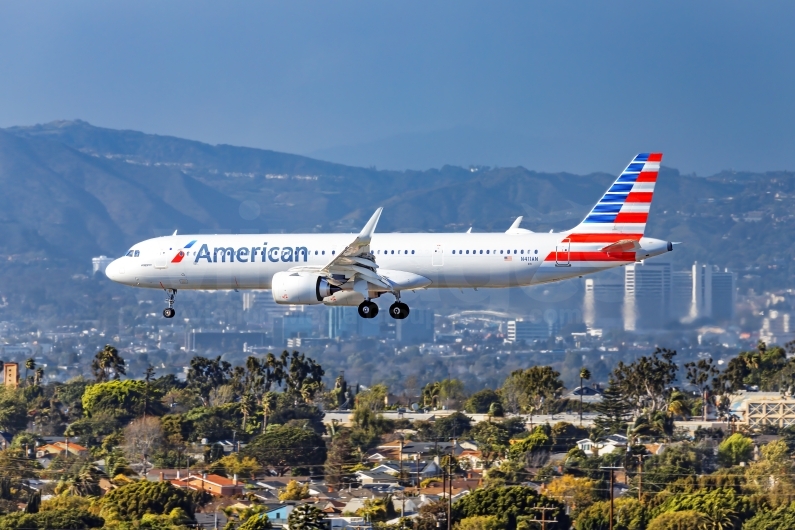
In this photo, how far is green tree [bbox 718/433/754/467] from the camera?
92375 millimetres

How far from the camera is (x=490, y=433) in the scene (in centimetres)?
10325

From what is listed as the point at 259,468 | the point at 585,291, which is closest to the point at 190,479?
the point at 259,468

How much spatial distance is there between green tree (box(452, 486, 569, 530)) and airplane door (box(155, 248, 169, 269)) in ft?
76.5

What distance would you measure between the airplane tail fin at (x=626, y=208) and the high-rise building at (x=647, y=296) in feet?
250

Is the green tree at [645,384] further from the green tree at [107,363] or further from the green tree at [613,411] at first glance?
the green tree at [107,363]

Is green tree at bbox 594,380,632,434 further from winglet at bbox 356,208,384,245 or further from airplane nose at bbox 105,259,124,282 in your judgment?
winglet at bbox 356,208,384,245

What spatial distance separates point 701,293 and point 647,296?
12.8 m

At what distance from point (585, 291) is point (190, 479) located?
107 meters

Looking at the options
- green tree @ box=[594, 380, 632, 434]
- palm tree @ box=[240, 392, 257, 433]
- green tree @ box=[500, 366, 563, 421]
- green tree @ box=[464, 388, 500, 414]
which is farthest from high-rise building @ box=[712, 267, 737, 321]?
palm tree @ box=[240, 392, 257, 433]

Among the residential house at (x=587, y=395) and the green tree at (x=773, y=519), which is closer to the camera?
the green tree at (x=773, y=519)

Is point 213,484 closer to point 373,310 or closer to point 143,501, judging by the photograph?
point 143,501

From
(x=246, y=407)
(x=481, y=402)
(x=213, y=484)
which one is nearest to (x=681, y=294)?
(x=481, y=402)

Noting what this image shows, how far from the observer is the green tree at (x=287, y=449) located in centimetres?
9612

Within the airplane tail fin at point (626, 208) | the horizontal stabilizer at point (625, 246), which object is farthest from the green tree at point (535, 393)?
the horizontal stabilizer at point (625, 246)
